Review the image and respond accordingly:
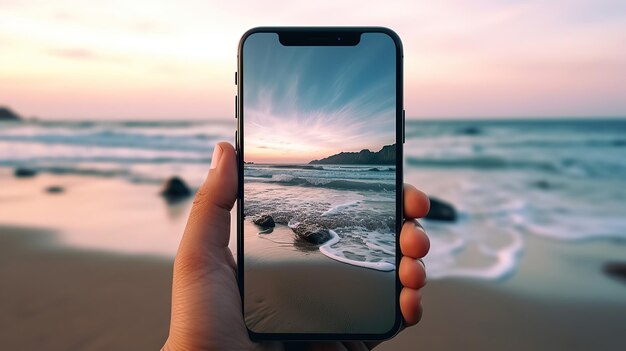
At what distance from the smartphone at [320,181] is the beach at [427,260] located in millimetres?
60

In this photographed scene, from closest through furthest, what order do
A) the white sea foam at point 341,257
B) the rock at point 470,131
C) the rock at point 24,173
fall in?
1. the white sea foam at point 341,257
2. the rock at point 24,173
3. the rock at point 470,131

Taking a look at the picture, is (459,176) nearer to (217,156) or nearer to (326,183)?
(326,183)

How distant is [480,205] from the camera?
24.8 feet

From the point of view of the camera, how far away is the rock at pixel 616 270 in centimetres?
479

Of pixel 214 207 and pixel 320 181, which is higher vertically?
pixel 320 181

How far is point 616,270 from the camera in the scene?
16.1ft

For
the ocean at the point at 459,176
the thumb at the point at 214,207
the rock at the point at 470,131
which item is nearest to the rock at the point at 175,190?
the ocean at the point at 459,176

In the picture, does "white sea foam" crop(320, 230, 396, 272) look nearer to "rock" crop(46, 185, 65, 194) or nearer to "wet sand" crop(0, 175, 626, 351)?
"wet sand" crop(0, 175, 626, 351)

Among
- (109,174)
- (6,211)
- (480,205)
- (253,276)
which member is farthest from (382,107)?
(109,174)

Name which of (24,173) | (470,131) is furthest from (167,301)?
(470,131)

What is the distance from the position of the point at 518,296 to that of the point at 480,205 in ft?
11.4

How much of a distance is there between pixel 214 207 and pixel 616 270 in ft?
15.0

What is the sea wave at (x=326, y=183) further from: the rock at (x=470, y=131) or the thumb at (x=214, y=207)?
the rock at (x=470, y=131)

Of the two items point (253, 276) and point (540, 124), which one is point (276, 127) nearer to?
point (253, 276)
